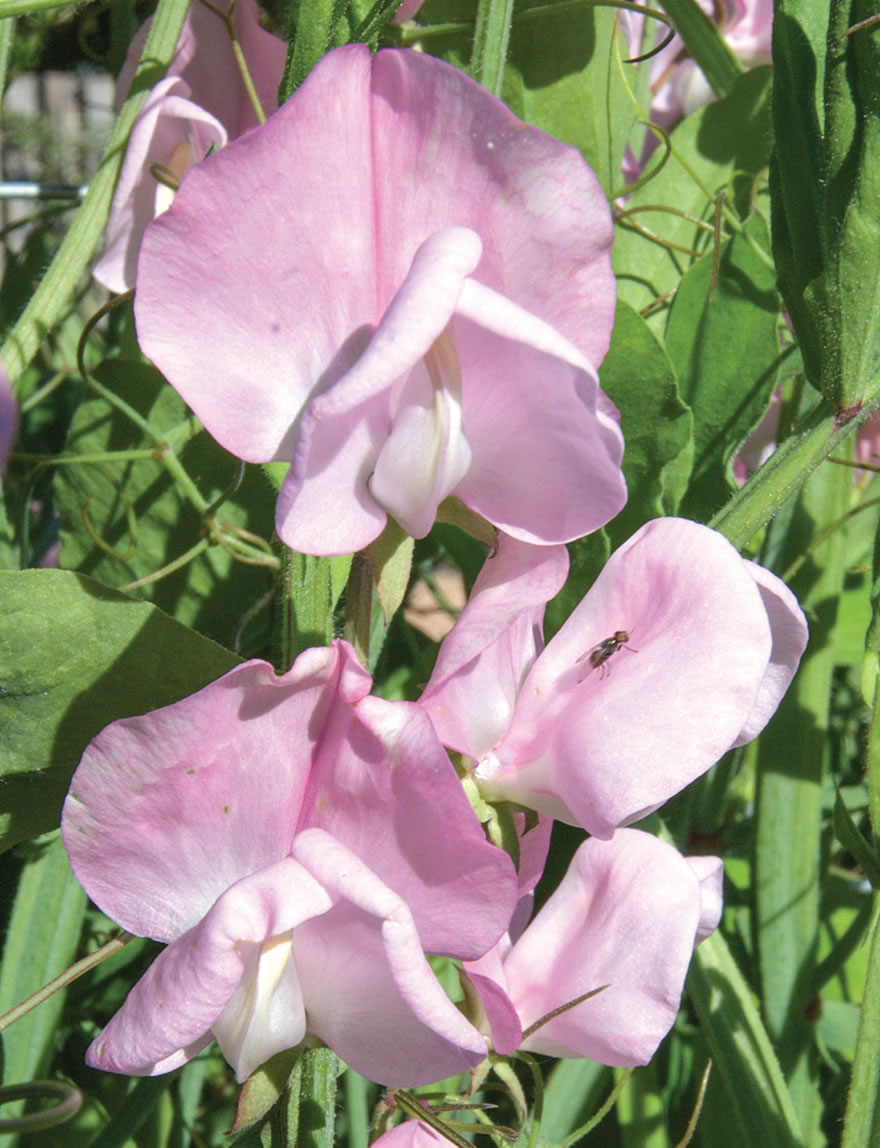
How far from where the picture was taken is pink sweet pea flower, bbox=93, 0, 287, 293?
517 millimetres

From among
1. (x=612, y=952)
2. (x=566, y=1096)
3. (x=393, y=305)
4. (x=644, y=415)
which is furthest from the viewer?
(x=566, y=1096)

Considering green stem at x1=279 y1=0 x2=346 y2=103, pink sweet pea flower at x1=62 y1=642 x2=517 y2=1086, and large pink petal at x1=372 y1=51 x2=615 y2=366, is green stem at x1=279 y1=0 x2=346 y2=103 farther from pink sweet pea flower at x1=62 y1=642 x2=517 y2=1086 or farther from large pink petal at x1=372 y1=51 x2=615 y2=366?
pink sweet pea flower at x1=62 y1=642 x2=517 y2=1086

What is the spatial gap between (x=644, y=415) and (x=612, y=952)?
0.22 meters

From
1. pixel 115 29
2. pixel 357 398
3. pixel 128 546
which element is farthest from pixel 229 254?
pixel 115 29

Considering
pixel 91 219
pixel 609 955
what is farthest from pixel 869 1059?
pixel 91 219

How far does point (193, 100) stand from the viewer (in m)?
0.54

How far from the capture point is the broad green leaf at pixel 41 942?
0.64 metres

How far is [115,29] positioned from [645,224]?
1.10ft

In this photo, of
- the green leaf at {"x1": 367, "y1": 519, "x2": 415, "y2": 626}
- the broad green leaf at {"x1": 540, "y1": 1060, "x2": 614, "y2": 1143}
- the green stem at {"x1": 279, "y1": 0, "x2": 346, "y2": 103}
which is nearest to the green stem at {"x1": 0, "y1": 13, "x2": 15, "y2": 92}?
the green stem at {"x1": 279, "y1": 0, "x2": 346, "y2": 103}

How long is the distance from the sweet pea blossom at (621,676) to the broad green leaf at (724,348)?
0.68ft

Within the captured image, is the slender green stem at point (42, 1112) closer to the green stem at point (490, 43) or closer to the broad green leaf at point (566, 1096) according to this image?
the broad green leaf at point (566, 1096)

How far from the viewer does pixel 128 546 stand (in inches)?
26.2

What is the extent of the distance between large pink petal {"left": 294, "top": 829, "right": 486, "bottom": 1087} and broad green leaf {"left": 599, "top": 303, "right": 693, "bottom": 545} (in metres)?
0.22

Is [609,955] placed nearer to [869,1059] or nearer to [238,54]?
[869,1059]
